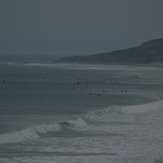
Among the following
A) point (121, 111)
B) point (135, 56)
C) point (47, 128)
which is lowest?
point (121, 111)

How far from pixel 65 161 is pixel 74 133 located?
23.9 ft

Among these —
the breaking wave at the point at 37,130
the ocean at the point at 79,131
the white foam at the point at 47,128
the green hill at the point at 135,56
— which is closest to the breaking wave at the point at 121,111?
the ocean at the point at 79,131

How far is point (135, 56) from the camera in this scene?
180 meters

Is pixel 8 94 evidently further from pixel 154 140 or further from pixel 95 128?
pixel 154 140

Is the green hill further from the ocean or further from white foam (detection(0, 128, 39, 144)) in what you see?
white foam (detection(0, 128, 39, 144))

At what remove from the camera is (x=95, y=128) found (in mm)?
29953

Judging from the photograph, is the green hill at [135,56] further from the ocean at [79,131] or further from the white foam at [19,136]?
the white foam at [19,136]

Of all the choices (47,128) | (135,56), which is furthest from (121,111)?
(135,56)

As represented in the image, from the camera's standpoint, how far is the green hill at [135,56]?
564 feet

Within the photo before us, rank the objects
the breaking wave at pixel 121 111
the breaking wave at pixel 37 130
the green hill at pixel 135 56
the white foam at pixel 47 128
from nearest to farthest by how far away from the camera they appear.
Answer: the breaking wave at pixel 37 130 < the white foam at pixel 47 128 < the breaking wave at pixel 121 111 < the green hill at pixel 135 56

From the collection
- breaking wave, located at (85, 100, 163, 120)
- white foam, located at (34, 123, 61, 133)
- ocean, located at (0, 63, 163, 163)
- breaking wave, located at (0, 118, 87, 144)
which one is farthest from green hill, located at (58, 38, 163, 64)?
white foam, located at (34, 123, 61, 133)

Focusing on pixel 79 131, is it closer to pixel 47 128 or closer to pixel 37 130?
pixel 47 128

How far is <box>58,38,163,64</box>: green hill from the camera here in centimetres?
17200

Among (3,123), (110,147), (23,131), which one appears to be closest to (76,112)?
(3,123)
